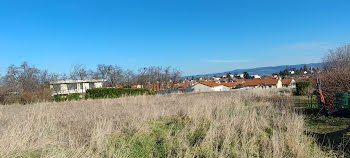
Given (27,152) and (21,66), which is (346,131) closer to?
(27,152)

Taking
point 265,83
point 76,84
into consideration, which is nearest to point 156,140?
point 76,84

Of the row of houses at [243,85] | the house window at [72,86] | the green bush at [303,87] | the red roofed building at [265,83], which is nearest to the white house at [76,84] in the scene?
the house window at [72,86]

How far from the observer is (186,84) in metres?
47.9

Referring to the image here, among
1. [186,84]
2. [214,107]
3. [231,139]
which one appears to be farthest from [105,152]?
[186,84]

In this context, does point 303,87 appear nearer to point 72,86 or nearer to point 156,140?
point 156,140

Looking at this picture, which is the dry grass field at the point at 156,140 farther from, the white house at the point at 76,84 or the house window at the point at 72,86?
the house window at the point at 72,86

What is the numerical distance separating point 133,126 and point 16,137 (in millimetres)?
2305

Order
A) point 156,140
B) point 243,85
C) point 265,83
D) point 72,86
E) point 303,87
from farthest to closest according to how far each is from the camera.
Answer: point 243,85 < point 265,83 < point 72,86 < point 303,87 < point 156,140

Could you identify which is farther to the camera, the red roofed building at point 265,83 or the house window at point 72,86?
the red roofed building at point 265,83

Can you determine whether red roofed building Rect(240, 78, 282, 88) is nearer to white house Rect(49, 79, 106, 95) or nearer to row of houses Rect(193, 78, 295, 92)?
row of houses Rect(193, 78, 295, 92)

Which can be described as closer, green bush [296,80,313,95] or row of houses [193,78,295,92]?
green bush [296,80,313,95]

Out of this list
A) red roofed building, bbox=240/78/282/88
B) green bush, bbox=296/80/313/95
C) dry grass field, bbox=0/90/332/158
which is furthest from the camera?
red roofed building, bbox=240/78/282/88

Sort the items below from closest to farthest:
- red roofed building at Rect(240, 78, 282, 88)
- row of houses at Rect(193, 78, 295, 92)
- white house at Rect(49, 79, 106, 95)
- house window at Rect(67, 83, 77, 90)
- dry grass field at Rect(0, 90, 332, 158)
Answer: dry grass field at Rect(0, 90, 332, 158)
white house at Rect(49, 79, 106, 95)
house window at Rect(67, 83, 77, 90)
row of houses at Rect(193, 78, 295, 92)
red roofed building at Rect(240, 78, 282, 88)

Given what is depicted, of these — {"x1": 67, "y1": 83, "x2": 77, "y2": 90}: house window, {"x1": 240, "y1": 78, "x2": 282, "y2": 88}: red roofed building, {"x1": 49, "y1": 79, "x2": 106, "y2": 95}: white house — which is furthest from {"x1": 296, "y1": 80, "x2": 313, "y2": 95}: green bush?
{"x1": 240, "y1": 78, "x2": 282, "y2": 88}: red roofed building
